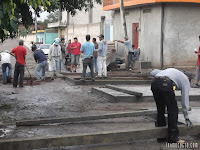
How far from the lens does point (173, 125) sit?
6.48 meters

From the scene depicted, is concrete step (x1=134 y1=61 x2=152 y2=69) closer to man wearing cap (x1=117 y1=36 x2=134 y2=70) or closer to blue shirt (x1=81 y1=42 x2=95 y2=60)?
man wearing cap (x1=117 y1=36 x2=134 y2=70)

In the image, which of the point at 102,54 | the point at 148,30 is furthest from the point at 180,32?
the point at 102,54

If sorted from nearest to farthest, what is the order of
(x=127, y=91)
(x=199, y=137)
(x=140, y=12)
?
(x=199, y=137), (x=127, y=91), (x=140, y=12)

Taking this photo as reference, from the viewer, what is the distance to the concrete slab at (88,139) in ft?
18.9

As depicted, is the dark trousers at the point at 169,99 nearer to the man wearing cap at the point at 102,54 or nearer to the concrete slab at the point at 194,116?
the concrete slab at the point at 194,116

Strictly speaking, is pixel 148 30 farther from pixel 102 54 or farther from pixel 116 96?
pixel 116 96

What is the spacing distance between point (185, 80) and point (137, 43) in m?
20.6

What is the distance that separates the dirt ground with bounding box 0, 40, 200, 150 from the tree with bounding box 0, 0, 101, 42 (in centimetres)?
183

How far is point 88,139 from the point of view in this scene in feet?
20.2

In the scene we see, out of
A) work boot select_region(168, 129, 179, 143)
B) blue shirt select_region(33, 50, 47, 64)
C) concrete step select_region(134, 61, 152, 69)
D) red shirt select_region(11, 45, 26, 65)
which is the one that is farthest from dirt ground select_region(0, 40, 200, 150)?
concrete step select_region(134, 61, 152, 69)

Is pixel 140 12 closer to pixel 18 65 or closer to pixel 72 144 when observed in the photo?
pixel 18 65

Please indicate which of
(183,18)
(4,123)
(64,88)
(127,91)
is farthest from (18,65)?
(183,18)

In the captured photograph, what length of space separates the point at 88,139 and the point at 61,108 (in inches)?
163

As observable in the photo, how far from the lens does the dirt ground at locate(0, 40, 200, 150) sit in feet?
24.3
